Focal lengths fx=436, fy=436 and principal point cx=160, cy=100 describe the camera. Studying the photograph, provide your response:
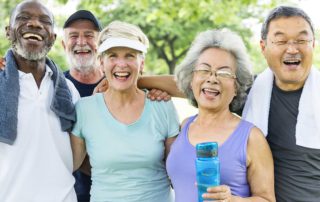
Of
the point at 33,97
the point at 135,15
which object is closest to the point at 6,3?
the point at 135,15

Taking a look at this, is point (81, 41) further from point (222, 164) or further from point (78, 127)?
point (222, 164)

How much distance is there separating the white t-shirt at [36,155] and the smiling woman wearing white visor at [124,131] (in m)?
0.15

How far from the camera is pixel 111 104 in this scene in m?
2.93

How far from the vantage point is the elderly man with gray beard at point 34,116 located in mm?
2631

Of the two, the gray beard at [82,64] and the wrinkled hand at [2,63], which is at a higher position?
the gray beard at [82,64]

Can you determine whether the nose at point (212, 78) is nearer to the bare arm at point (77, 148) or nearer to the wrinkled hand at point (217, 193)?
the wrinkled hand at point (217, 193)

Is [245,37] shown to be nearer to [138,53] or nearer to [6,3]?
[6,3]

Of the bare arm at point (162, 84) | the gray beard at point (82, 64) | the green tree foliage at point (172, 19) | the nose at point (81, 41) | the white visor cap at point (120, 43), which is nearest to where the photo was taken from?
the white visor cap at point (120, 43)

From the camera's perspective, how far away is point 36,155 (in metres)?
2.68

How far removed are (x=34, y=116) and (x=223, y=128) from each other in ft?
3.87

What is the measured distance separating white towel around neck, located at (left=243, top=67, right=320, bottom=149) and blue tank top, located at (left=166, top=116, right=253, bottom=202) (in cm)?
20

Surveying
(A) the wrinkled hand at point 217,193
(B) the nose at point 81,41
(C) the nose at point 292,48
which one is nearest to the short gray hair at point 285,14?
(C) the nose at point 292,48

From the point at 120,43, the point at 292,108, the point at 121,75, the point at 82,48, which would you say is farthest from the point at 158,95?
the point at 82,48

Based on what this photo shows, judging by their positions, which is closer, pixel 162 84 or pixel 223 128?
pixel 223 128
